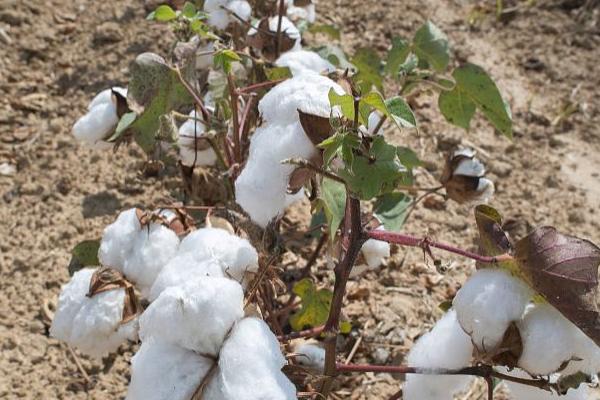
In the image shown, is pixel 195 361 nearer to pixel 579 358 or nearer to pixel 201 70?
pixel 579 358

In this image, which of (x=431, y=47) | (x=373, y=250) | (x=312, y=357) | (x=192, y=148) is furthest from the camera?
(x=431, y=47)

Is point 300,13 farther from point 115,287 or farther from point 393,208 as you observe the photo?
point 115,287

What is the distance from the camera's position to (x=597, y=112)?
8.01 feet

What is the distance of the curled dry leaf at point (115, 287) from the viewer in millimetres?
1076

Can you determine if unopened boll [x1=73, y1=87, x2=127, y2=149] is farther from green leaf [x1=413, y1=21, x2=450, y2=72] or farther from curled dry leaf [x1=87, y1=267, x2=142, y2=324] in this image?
green leaf [x1=413, y1=21, x2=450, y2=72]

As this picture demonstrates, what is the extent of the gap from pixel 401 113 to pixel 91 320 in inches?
21.6

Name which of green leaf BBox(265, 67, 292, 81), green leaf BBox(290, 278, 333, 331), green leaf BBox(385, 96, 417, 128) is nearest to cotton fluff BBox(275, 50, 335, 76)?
green leaf BBox(265, 67, 292, 81)

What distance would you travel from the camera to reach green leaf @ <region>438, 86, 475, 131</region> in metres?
1.42

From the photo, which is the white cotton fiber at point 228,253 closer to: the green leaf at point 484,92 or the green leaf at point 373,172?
the green leaf at point 373,172

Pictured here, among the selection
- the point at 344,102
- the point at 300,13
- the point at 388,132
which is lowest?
the point at 388,132

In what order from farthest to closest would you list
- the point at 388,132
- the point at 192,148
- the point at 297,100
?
1. the point at 388,132
2. the point at 192,148
3. the point at 297,100

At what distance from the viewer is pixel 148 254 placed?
1.08 meters

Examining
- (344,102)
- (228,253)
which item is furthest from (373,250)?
(344,102)

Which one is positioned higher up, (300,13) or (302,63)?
(302,63)
